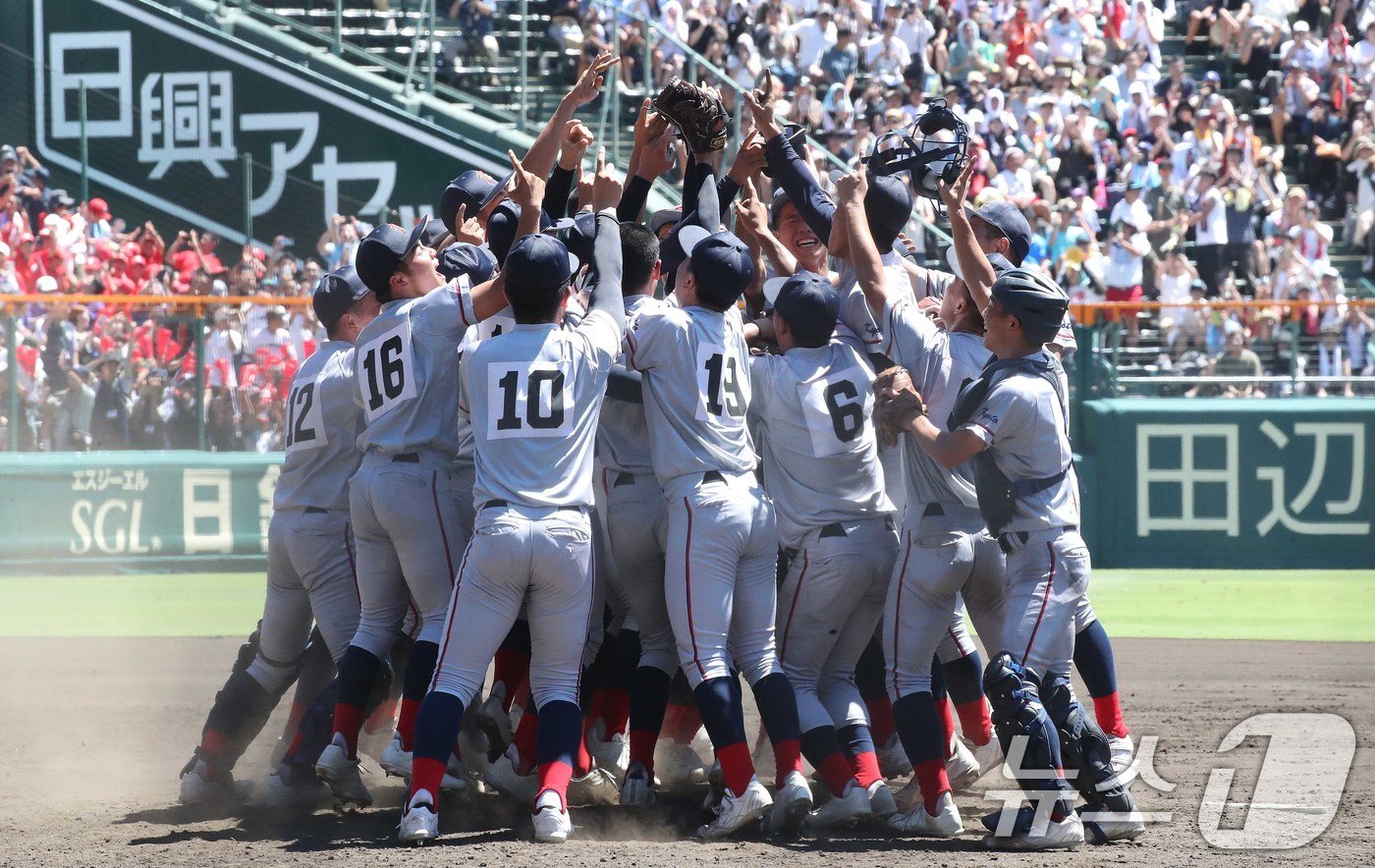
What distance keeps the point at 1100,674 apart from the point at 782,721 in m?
1.39

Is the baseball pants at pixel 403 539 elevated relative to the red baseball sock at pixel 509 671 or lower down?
elevated

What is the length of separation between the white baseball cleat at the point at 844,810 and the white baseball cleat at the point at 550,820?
2.95 feet

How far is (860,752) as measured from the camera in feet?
18.9

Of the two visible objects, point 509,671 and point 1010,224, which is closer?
point 509,671

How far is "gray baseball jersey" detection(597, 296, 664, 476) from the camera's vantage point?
19.8ft

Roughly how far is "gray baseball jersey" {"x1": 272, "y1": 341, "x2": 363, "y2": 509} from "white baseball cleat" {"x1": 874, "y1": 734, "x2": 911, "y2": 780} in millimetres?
2356

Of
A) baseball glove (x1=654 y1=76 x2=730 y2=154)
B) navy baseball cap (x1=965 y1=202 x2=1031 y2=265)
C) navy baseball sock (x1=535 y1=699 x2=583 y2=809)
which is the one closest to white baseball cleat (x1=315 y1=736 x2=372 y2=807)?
navy baseball sock (x1=535 y1=699 x2=583 y2=809)

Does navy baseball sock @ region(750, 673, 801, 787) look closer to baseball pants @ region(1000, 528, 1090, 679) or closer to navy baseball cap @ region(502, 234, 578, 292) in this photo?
baseball pants @ region(1000, 528, 1090, 679)

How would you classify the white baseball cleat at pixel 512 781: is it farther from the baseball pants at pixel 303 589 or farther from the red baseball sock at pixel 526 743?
the baseball pants at pixel 303 589

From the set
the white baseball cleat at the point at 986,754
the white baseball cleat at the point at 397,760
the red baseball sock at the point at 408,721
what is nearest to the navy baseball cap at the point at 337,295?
the red baseball sock at the point at 408,721

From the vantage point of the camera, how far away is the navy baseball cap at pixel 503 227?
6.32 m

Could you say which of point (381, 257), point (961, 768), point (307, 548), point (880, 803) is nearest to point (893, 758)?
point (961, 768)

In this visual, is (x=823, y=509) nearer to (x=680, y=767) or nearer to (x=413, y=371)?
(x=680, y=767)

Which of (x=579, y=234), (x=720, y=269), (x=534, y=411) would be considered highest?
(x=579, y=234)
